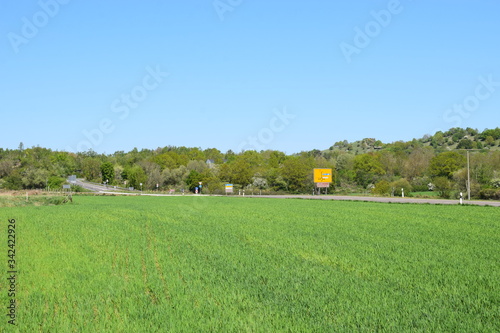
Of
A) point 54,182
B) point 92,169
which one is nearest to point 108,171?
point 92,169

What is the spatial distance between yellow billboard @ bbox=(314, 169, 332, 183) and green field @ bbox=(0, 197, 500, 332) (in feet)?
203

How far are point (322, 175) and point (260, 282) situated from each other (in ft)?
240

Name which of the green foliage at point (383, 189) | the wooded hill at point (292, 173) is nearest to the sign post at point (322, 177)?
the wooded hill at point (292, 173)

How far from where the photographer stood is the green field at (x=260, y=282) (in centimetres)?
845

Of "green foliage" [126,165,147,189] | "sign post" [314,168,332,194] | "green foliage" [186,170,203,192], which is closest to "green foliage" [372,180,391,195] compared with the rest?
"sign post" [314,168,332,194]

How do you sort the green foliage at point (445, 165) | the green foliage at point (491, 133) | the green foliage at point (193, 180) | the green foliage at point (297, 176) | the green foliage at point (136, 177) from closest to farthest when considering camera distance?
the green foliage at point (297, 176) < the green foliage at point (445, 165) < the green foliage at point (193, 180) < the green foliage at point (136, 177) < the green foliage at point (491, 133)

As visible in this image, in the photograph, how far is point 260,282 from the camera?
11312 mm

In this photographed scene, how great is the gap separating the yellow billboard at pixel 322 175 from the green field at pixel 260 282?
6195cm

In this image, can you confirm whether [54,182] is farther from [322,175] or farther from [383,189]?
[383,189]

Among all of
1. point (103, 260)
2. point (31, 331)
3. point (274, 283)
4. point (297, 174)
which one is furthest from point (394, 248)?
point (297, 174)

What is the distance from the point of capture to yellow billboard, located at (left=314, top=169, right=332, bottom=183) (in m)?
83.1

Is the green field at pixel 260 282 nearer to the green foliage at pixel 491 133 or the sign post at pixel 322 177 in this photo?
the sign post at pixel 322 177

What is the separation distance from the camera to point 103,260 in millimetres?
14812

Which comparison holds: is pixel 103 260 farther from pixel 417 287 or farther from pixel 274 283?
pixel 417 287
